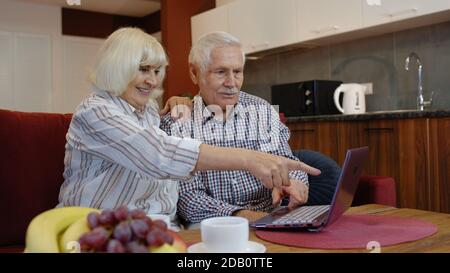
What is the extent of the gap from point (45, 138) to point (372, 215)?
1.01 meters

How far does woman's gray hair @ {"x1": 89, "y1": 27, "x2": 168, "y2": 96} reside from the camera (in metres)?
1.35

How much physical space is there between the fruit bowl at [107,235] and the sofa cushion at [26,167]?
88 centimetres

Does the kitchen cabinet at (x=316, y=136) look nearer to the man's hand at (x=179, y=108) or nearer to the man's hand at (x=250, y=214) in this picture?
the man's hand at (x=179, y=108)

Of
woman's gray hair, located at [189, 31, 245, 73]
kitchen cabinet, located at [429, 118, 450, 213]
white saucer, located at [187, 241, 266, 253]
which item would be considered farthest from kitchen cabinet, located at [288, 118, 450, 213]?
white saucer, located at [187, 241, 266, 253]

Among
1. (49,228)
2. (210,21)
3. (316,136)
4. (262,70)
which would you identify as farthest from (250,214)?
(210,21)

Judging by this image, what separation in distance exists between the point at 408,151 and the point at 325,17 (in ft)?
4.43

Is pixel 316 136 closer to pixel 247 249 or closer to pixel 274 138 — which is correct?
pixel 274 138

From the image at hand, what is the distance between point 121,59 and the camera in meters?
1.35

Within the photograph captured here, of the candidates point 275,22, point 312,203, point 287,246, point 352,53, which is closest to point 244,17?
point 275,22

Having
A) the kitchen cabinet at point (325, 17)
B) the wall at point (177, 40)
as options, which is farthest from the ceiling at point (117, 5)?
the kitchen cabinet at point (325, 17)

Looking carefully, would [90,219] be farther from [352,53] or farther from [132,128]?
[352,53]

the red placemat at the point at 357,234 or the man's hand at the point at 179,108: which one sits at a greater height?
the man's hand at the point at 179,108

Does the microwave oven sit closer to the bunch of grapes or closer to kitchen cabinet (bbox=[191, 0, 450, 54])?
kitchen cabinet (bbox=[191, 0, 450, 54])

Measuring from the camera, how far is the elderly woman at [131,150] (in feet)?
3.33
